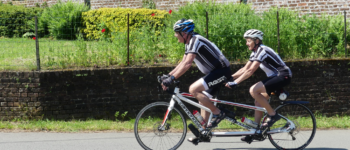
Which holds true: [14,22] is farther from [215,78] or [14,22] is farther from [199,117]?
[215,78]

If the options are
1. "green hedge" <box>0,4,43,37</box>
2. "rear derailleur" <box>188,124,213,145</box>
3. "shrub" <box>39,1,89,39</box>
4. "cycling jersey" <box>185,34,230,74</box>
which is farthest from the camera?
"shrub" <box>39,1,89,39</box>

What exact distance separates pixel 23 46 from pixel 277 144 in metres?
6.69

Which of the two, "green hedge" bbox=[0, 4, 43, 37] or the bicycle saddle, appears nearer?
the bicycle saddle

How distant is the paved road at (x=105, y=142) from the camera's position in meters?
6.20

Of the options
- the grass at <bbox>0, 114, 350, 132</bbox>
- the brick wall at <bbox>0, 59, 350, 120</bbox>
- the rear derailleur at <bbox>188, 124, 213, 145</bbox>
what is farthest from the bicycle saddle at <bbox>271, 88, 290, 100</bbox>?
the brick wall at <bbox>0, 59, 350, 120</bbox>

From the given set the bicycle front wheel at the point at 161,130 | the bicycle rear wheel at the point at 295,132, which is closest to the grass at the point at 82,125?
the bicycle rear wheel at the point at 295,132

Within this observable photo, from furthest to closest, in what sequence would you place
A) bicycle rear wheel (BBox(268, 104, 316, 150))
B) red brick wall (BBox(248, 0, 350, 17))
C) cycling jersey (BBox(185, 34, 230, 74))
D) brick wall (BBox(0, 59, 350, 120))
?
red brick wall (BBox(248, 0, 350, 17)) < brick wall (BBox(0, 59, 350, 120)) < bicycle rear wheel (BBox(268, 104, 316, 150)) < cycling jersey (BBox(185, 34, 230, 74))

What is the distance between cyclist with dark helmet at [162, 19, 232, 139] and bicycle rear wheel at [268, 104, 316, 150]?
3.26 feet

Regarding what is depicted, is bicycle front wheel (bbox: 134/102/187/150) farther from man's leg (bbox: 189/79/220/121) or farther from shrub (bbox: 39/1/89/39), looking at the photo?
shrub (bbox: 39/1/89/39)

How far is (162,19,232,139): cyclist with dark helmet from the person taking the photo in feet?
18.2

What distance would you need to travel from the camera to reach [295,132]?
6008mm

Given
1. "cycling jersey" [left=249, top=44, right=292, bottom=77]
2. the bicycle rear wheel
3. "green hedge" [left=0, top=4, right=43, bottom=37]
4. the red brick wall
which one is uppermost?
the red brick wall

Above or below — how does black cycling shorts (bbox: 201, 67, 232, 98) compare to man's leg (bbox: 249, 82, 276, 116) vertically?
above

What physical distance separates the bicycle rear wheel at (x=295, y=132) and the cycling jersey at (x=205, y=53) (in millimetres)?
1239
